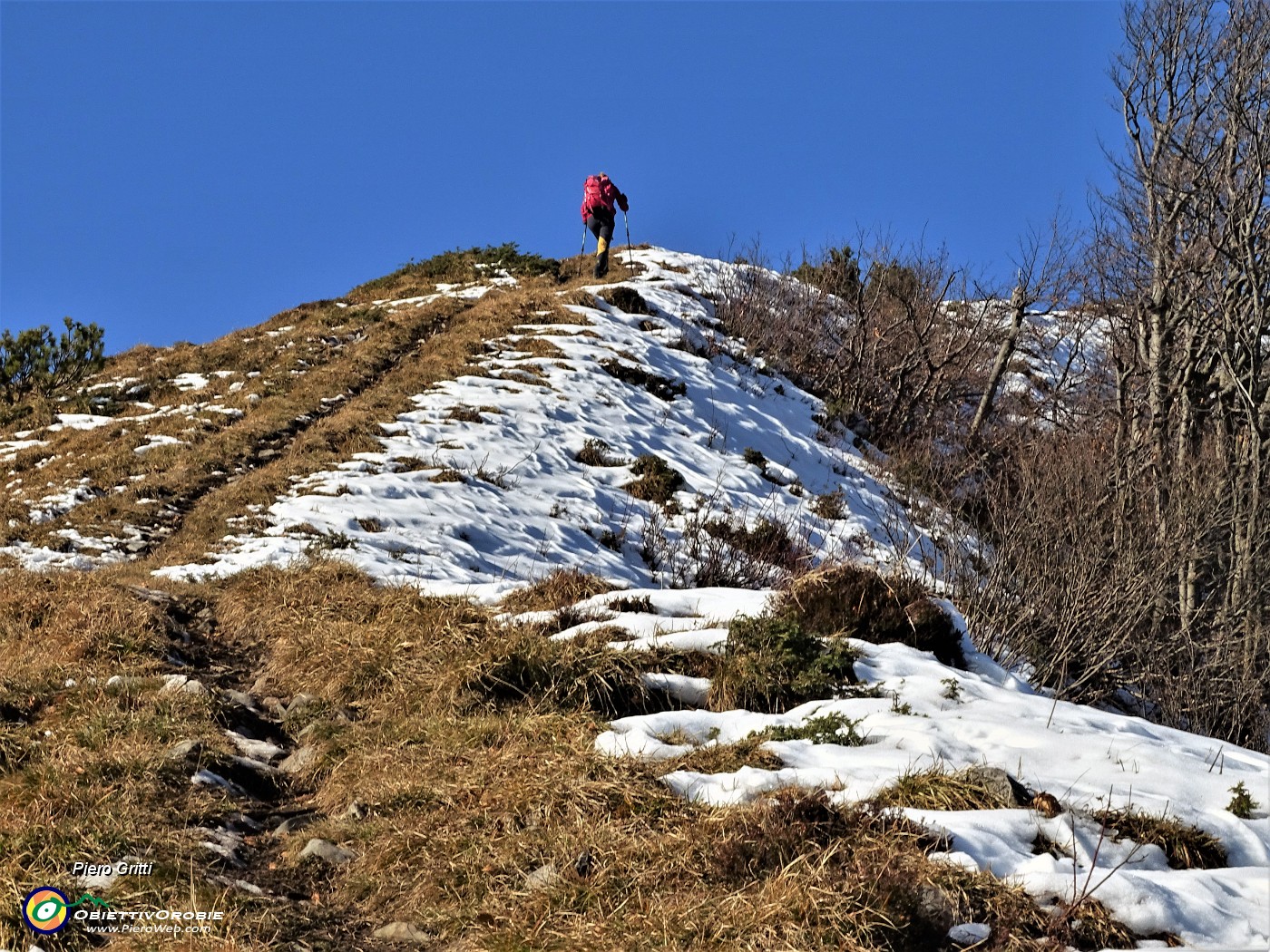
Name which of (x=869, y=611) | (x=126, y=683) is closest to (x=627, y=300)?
(x=869, y=611)

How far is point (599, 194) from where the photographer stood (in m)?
23.6

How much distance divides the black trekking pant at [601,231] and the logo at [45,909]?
21.4 metres

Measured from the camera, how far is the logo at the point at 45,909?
12.2 feet

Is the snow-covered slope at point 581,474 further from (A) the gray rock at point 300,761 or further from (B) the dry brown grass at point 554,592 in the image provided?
(A) the gray rock at point 300,761

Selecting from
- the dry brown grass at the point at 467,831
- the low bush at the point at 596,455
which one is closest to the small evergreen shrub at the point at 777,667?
the dry brown grass at the point at 467,831

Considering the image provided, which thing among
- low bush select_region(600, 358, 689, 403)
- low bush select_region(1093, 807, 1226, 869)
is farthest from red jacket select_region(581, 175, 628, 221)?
low bush select_region(1093, 807, 1226, 869)

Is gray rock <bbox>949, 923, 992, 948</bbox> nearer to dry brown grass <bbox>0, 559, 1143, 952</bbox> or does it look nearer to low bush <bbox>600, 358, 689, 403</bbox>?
dry brown grass <bbox>0, 559, 1143, 952</bbox>

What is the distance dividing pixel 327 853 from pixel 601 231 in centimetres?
2085

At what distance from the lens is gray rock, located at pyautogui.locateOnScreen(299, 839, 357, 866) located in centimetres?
457

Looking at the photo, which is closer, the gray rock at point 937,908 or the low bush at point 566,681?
the gray rock at point 937,908

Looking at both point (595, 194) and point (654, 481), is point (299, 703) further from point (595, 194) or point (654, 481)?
point (595, 194)

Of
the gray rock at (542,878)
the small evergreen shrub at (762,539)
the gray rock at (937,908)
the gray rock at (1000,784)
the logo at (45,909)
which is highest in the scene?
the small evergreen shrub at (762,539)

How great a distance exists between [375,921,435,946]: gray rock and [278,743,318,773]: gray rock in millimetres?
1811

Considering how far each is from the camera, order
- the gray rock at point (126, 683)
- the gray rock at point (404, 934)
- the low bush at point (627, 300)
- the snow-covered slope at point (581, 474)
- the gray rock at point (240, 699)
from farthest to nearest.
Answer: the low bush at point (627, 300), the snow-covered slope at point (581, 474), the gray rock at point (240, 699), the gray rock at point (126, 683), the gray rock at point (404, 934)
